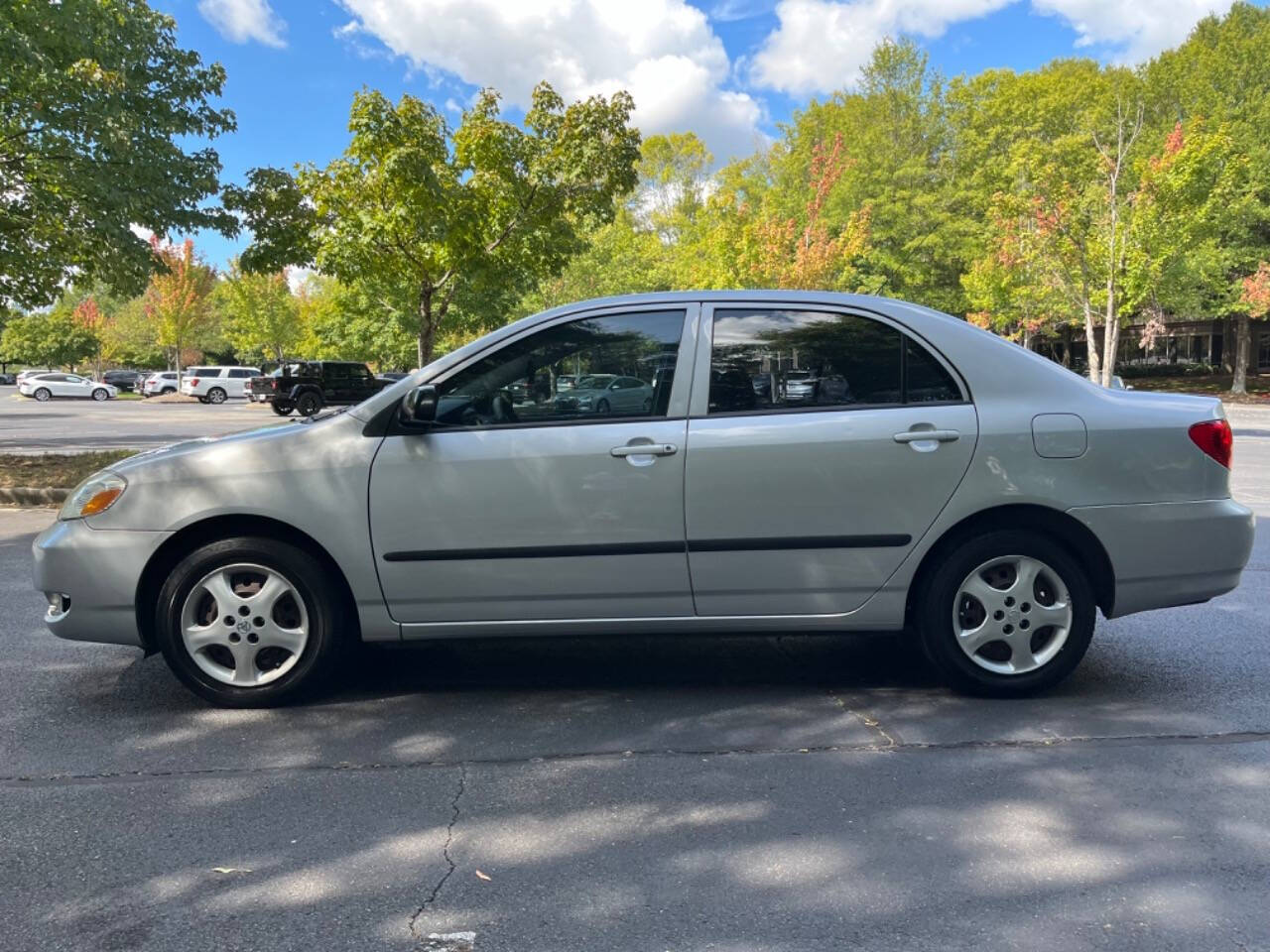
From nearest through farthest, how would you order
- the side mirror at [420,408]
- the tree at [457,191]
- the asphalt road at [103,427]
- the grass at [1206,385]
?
the side mirror at [420,408]
the tree at [457,191]
the asphalt road at [103,427]
the grass at [1206,385]

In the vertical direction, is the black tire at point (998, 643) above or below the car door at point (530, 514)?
below

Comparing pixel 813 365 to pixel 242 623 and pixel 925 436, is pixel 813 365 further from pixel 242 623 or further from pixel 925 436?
pixel 242 623

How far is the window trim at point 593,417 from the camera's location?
405cm

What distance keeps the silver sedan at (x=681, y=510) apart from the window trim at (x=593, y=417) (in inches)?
0.4

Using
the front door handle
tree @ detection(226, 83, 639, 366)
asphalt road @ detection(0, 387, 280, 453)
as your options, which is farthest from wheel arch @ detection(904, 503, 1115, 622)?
asphalt road @ detection(0, 387, 280, 453)

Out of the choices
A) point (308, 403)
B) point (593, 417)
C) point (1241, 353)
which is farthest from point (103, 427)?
point (1241, 353)

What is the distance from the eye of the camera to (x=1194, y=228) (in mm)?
22719

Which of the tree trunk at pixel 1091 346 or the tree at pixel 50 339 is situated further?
the tree at pixel 50 339

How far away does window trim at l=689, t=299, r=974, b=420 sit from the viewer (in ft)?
13.4

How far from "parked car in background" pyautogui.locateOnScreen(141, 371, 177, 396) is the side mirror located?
52.3 meters

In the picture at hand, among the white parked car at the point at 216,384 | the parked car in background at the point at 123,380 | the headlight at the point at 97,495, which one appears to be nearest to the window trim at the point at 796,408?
the headlight at the point at 97,495

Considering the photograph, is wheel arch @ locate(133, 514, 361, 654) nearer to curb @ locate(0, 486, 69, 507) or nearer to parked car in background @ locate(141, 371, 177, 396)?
curb @ locate(0, 486, 69, 507)

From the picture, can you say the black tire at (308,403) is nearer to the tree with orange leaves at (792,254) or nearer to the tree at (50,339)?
the tree with orange leaves at (792,254)

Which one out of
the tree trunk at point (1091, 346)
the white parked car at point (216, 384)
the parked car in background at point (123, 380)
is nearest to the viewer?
the tree trunk at point (1091, 346)
